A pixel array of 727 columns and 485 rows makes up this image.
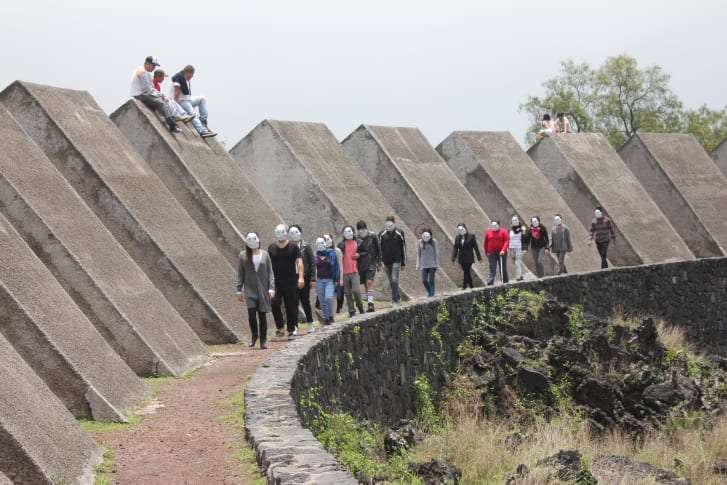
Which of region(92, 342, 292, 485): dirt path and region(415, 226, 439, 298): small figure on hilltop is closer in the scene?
region(92, 342, 292, 485): dirt path

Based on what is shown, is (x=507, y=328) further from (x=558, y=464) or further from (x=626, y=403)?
(x=558, y=464)

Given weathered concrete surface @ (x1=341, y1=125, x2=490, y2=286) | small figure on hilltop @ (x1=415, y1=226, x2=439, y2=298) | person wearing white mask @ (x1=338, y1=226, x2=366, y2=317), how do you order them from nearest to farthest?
person wearing white mask @ (x1=338, y1=226, x2=366, y2=317), small figure on hilltop @ (x1=415, y1=226, x2=439, y2=298), weathered concrete surface @ (x1=341, y1=125, x2=490, y2=286)

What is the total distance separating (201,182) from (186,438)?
9822mm

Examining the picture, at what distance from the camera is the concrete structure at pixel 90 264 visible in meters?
12.5

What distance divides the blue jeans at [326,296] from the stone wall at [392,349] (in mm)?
1246

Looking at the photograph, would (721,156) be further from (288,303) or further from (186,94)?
(288,303)

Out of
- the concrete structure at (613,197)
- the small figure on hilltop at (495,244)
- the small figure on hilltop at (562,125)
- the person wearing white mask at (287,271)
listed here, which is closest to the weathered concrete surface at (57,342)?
the person wearing white mask at (287,271)

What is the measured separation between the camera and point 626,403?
54.6 ft

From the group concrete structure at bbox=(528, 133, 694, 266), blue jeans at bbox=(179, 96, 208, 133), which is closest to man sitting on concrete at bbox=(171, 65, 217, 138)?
blue jeans at bbox=(179, 96, 208, 133)

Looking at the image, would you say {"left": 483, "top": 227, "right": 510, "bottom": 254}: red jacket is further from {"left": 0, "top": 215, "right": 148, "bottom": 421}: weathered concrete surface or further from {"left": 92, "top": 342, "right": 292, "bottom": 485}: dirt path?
{"left": 0, "top": 215, "right": 148, "bottom": 421}: weathered concrete surface

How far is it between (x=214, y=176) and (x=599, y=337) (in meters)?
6.31

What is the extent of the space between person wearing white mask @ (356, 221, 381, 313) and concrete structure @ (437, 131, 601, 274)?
918cm

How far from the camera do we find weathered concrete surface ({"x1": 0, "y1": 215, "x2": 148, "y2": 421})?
32.2ft

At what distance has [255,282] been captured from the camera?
1457cm
